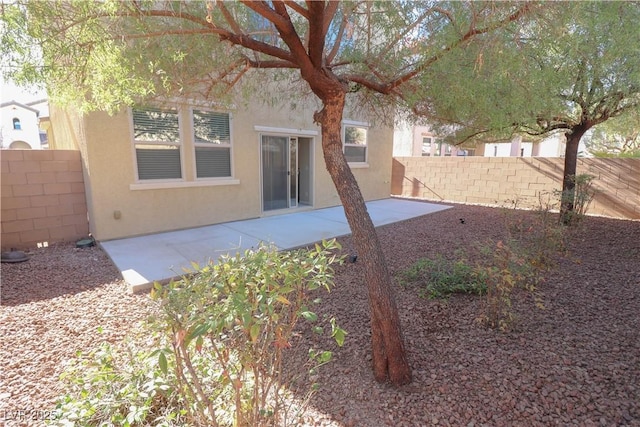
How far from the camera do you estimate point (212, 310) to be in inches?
56.2

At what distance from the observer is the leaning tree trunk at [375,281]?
2.53m

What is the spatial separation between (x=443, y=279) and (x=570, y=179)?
5.22 metres

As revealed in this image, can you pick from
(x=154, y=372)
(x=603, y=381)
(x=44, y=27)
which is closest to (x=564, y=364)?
(x=603, y=381)

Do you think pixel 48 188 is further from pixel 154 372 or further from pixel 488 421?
pixel 488 421

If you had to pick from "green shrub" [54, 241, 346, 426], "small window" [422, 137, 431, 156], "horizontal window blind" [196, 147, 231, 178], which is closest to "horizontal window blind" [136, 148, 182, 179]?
"horizontal window blind" [196, 147, 231, 178]

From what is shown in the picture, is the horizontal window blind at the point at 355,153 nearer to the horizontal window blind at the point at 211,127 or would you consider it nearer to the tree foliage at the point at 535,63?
the horizontal window blind at the point at 211,127

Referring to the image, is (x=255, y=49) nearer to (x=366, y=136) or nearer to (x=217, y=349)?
(x=217, y=349)

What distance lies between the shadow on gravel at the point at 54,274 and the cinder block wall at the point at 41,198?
1.37ft

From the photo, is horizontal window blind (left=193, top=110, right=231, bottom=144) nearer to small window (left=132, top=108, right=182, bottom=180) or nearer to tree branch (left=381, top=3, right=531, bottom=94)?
small window (left=132, top=108, right=182, bottom=180)

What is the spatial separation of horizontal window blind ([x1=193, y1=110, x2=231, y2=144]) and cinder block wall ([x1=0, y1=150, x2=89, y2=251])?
231 centimetres

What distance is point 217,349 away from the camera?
1.58 m

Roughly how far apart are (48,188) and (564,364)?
26.5 feet

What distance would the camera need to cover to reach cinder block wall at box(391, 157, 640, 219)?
29.1 feet

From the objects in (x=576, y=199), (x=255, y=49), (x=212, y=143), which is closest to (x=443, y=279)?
(x=255, y=49)
